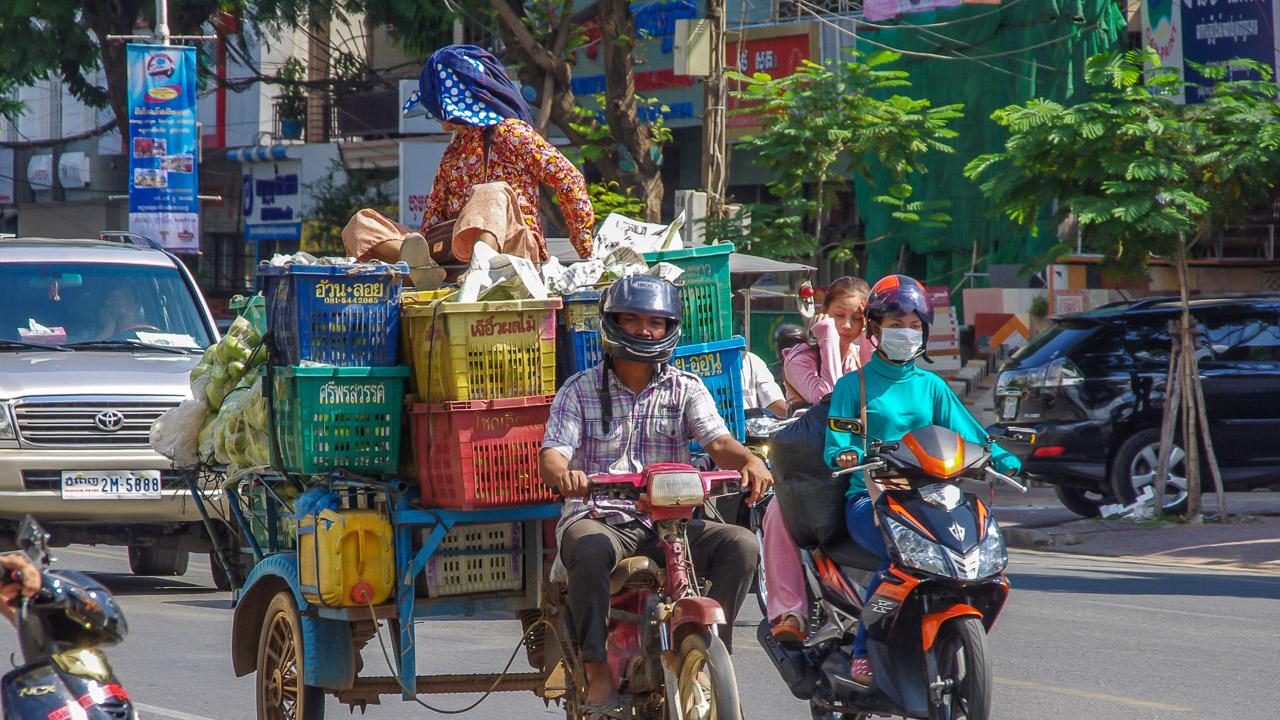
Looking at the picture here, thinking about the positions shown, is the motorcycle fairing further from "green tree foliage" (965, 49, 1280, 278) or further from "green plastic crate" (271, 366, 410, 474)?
"green tree foliage" (965, 49, 1280, 278)

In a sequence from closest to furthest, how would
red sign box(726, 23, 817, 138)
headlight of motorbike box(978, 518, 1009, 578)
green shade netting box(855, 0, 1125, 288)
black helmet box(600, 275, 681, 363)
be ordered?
headlight of motorbike box(978, 518, 1009, 578), black helmet box(600, 275, 681, 363), green shade netting box(855, 0, 1125, 288), red sign box(726, 23, 817, 138)

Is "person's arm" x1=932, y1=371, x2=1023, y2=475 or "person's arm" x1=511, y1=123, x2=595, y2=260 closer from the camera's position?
"person's arm" x1=932, y1=371, x2=1023, y2=475

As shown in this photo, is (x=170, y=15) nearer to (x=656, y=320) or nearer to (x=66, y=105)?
(x=66, y=105)

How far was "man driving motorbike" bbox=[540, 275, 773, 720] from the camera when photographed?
4.48 metres

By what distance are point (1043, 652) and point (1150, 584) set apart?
2946 mm

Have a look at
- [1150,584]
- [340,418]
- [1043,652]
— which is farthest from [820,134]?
[340,418]

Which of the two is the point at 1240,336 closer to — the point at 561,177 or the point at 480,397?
the point at 561,177

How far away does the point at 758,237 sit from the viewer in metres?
17.9

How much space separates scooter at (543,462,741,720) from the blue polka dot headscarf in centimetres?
261

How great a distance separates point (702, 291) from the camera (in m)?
5.29

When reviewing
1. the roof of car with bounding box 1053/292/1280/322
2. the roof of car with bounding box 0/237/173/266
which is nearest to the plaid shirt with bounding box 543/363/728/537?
the roof of car with bounding box 0/237/173/266

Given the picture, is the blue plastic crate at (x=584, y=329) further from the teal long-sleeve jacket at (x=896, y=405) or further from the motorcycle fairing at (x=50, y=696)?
the motorcycle fairing at (x=50, y=696)

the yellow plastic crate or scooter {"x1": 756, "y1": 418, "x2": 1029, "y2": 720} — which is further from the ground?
the yellow plastic crate

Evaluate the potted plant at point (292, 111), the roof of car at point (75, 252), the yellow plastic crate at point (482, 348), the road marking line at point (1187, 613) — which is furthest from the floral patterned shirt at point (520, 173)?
the potted plant at point (292, 111)
